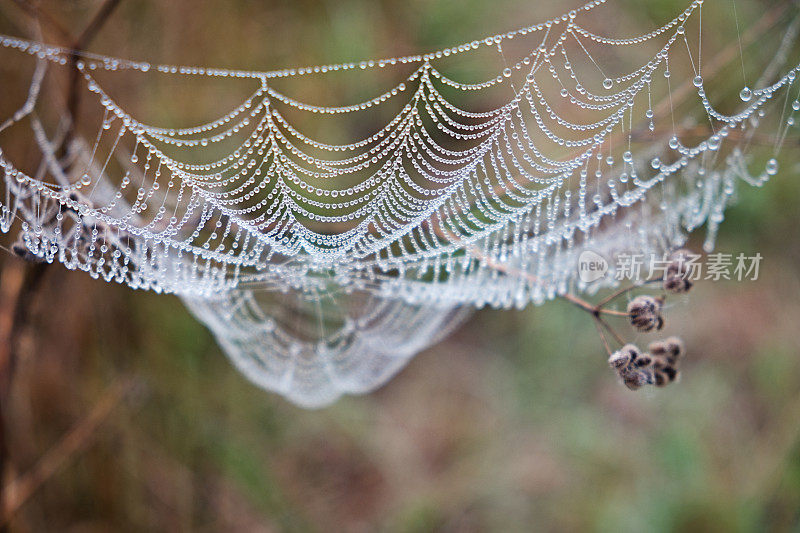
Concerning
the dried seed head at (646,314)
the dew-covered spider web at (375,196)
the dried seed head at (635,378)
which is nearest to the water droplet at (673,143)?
the dew-covered spider web at (375,196)

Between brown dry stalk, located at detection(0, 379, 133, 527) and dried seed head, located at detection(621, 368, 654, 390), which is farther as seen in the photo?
brown dry stalk, located at detection(0, 379, 133, 527)

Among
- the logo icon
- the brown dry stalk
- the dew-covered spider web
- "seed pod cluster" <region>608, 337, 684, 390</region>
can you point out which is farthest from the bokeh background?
"seed pod cluster" <region>608, 337, 684, 390</region>

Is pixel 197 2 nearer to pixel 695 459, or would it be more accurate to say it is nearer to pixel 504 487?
pixel 504 487

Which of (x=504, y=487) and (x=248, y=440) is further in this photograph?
(x=504, y=487)

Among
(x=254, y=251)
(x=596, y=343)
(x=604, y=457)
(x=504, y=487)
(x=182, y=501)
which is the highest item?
(x=596, y=343)

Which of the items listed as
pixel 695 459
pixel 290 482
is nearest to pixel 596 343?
pixel 695 459

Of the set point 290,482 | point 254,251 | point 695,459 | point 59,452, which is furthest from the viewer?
point 290,482

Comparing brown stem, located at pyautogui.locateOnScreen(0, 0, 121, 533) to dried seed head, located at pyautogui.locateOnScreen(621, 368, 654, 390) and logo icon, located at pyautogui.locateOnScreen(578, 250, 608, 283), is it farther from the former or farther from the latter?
logo icon, located at pyautogui.locateOnScreen(578, 250, 608, 283)
